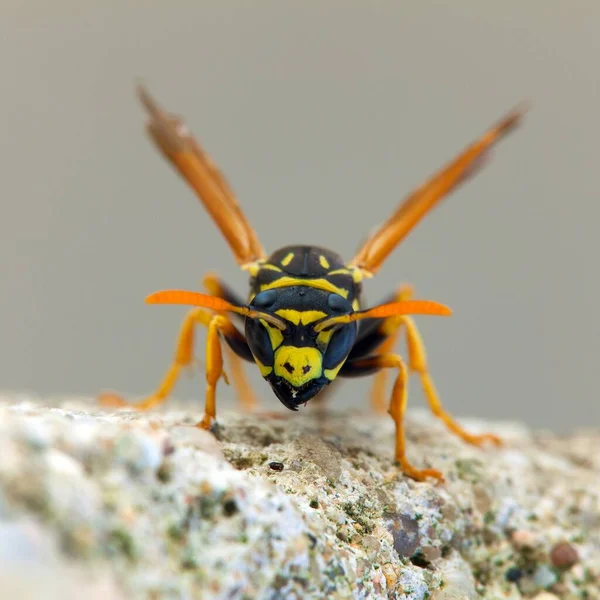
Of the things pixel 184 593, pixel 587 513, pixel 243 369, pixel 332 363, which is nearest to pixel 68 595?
pixel 184 593

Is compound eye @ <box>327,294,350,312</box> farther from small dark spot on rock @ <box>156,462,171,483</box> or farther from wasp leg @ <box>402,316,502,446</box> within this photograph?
small dark spot on rock @ <box>156,462,171,483</box>

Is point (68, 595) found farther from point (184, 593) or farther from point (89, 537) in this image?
point (184, 593)

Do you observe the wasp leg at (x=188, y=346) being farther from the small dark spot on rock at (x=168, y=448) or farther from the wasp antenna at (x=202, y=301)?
the small dark spot on rock at (x=168, y=448)

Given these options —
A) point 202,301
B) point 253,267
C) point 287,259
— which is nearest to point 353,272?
point 287,259

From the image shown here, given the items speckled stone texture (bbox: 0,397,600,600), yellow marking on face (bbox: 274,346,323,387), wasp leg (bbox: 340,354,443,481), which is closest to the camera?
speckled stone texture (bbox: 0,397,600,600)

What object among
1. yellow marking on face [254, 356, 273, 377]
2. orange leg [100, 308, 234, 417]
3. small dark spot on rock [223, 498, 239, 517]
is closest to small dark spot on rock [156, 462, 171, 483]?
small dark spot on rock [223, 498, 239, 517]

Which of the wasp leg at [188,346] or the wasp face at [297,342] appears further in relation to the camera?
the wasp leg at [188,346]

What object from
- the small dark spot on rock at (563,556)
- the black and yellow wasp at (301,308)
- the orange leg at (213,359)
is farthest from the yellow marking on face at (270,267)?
the small dark spot on rock at (563,556)
